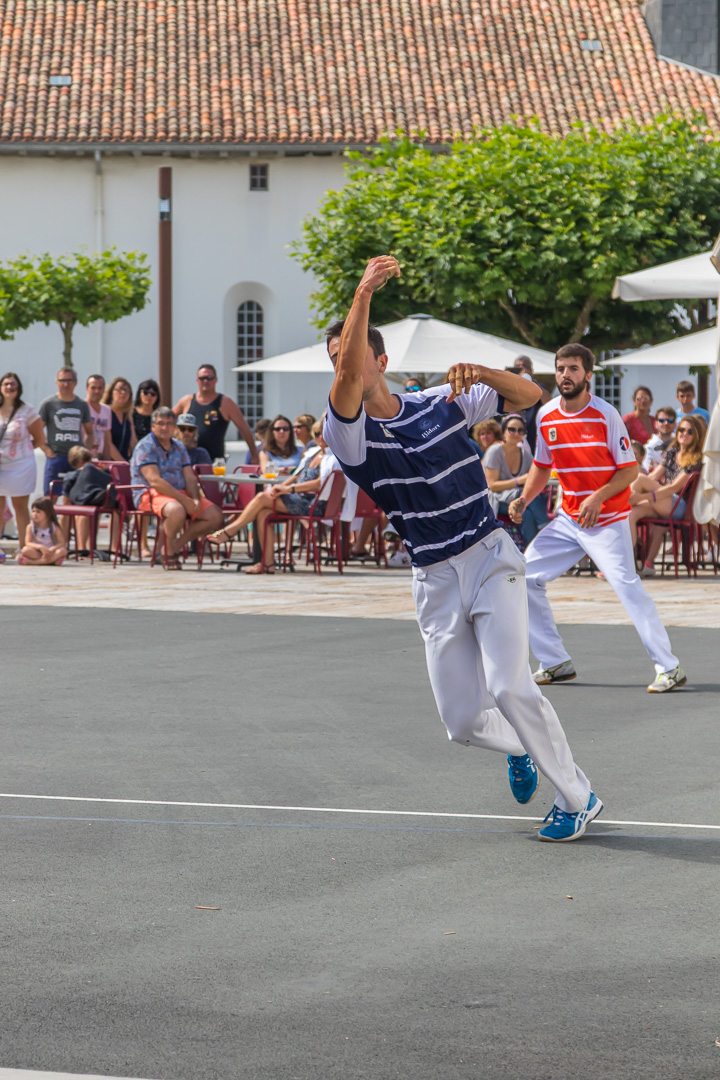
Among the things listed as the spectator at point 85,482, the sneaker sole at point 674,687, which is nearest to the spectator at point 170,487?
the spectator at point 85,482

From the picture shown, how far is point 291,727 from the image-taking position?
8062mm

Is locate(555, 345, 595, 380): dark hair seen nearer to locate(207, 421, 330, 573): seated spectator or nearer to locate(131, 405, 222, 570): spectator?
locate(207, 421, 330, 573): seated spectator

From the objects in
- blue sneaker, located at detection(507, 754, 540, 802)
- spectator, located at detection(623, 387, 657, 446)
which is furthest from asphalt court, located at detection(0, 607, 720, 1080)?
spectator, located at detection(623, 387, 657, 446)

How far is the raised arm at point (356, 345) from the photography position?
16.5 ft

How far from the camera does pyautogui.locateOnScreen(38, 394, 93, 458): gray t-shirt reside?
18.5 m

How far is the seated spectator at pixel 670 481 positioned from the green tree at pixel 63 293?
18332mm

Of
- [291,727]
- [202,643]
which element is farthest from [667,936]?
[202,643]

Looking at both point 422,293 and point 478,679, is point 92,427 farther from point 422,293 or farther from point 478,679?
point 478,679

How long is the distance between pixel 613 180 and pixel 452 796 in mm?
23346

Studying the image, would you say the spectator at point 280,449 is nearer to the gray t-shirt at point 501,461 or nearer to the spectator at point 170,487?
the spectator at point 170,487

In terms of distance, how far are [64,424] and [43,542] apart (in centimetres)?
165

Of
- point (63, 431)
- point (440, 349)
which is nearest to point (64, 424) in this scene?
point (63, 431)

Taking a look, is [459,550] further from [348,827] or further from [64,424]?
[64,424]

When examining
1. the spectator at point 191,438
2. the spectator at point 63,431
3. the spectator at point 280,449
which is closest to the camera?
the spectator at point 191,438
